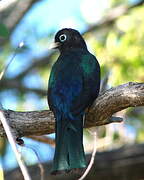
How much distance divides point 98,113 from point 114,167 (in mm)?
2032

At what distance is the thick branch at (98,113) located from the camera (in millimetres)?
4746

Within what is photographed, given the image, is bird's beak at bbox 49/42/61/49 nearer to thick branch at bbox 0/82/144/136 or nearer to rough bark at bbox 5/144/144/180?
thick branch at bbox 0/82/144/136

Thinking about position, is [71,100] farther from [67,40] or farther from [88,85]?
[67,40]

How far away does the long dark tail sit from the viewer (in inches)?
179

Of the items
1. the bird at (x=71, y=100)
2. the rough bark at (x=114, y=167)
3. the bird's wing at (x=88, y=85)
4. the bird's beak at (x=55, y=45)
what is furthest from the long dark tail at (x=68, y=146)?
the rough bark at (x=114, y=167)

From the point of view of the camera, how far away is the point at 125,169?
22.6ft

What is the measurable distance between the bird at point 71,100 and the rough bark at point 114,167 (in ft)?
4.89

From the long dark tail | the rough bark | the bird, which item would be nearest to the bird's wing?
the bird

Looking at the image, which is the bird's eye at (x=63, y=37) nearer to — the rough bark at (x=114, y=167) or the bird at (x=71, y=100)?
the bird at (x=71, y=100)

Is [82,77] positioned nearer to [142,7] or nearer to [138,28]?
[138,28]

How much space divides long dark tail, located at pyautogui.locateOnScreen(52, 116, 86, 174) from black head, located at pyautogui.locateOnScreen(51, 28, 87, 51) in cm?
131

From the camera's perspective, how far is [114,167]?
6887mm

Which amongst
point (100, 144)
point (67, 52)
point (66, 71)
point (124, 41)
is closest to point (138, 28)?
point (124, 41)

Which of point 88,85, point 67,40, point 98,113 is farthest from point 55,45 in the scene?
point 98,113
